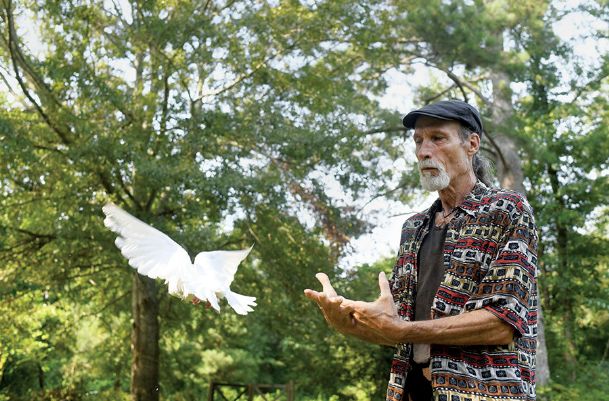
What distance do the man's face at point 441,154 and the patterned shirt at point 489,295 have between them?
11cm

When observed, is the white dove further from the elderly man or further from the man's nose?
the man's nose

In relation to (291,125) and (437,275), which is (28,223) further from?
(437,275)

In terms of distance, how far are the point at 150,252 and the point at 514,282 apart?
4.52 feet

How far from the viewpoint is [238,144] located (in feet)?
31.9

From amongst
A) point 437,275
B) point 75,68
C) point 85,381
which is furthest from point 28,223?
point 437,275

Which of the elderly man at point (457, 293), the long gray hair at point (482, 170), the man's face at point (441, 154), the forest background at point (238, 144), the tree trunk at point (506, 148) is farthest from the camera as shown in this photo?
the tree trunk at point (506, 148)

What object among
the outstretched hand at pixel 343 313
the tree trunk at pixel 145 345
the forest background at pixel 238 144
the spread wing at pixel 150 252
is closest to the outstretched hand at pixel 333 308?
the outstretched hand at pixel 343 313

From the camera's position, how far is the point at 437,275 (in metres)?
1.91

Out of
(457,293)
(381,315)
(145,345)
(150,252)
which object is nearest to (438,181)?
(457,293)

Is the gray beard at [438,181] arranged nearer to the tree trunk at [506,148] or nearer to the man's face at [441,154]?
the man's face at [441,154]

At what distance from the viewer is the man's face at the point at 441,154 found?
1994 millimetres

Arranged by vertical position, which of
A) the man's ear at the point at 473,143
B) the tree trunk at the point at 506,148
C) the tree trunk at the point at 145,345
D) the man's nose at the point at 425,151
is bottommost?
the man's nose at the point at 425,151

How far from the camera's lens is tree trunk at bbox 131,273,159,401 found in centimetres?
1148

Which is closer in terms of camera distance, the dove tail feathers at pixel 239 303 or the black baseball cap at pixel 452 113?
the black baseball cap at pixel 452 113
